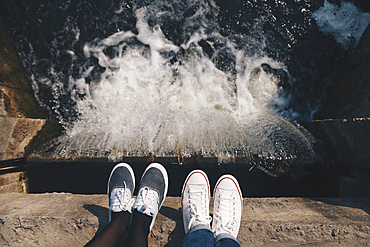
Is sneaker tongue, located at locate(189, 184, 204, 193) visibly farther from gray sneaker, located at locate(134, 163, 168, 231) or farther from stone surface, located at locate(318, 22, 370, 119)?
stone surface, located at locate(318, 22, 370, 119)

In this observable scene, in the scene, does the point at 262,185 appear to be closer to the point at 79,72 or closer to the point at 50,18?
the point at 79,72

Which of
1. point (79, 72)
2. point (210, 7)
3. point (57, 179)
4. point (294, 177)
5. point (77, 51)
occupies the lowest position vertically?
point (57, 179)

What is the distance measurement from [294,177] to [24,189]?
130 inches

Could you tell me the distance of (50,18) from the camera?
2131 millimetres

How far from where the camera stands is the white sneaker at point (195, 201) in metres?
1.29

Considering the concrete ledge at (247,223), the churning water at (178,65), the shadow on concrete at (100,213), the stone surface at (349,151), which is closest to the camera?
the concrete ledge at (247,223)

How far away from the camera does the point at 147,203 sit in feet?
4.49

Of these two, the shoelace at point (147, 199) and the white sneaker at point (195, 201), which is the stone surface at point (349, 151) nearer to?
the white sneaker at point (195, 201)

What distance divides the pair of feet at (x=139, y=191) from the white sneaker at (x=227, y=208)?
54cm

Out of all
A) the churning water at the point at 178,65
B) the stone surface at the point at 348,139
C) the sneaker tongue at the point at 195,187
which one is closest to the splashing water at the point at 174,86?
the churning water at the point at 178,65

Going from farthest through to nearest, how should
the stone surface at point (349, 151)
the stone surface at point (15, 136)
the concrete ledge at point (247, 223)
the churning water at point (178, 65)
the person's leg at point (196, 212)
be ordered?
the churning water at point (178, 65) → the stone surface at point (15, 136) → the stone surface at point (349, 151) → the concrete ledge at point (247, 223) → the person's leg at point (196, 212)

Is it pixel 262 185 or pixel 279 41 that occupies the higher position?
pixel 279 41

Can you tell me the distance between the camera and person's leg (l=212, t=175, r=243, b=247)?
119 centimetres

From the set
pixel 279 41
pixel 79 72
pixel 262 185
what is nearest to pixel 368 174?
pixel 262 185
